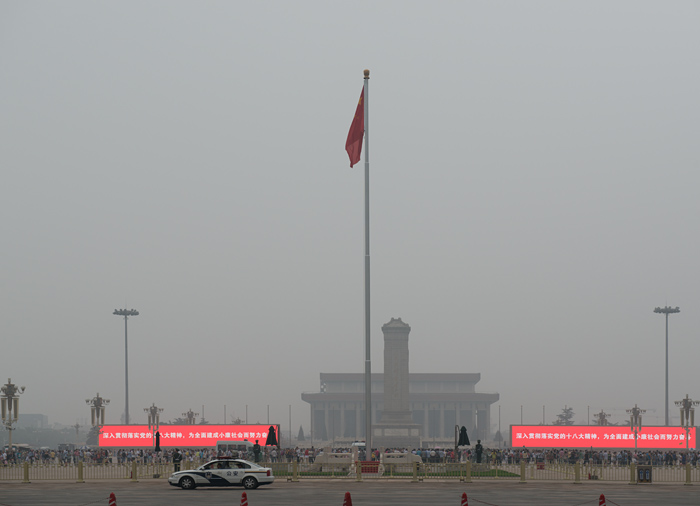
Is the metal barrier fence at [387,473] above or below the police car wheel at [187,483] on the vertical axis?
below

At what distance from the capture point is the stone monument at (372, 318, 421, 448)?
454ft

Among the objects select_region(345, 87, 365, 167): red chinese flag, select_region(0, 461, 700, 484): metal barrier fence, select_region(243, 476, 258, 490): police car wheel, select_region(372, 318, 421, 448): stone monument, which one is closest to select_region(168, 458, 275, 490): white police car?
select_region(243, 476, 258, 490): police car wheel

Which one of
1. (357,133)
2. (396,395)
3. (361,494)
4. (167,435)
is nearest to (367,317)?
(357,133)

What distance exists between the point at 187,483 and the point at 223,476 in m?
1.54

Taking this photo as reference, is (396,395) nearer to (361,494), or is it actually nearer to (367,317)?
(367,317)

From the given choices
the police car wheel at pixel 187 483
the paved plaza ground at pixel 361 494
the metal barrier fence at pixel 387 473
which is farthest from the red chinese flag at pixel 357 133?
the police car wheel at pixel 187 483

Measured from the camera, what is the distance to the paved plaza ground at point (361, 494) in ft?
98.7

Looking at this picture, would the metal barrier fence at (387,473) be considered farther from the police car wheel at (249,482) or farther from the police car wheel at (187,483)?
the police car wheel at (187,483)

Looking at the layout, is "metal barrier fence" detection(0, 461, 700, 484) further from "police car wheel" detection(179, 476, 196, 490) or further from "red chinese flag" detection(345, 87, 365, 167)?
"red chinese flag" detection(345, 87, 365, 167)

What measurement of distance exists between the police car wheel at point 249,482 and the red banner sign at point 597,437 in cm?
5617

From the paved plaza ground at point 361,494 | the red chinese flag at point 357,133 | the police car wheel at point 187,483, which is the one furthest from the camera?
the red chinese flag at point 357,133

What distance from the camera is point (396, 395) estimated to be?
144 m

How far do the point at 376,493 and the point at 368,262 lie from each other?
12.0 metres

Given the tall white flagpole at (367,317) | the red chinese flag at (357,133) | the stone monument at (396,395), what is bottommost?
the stone monument at (396,395)
